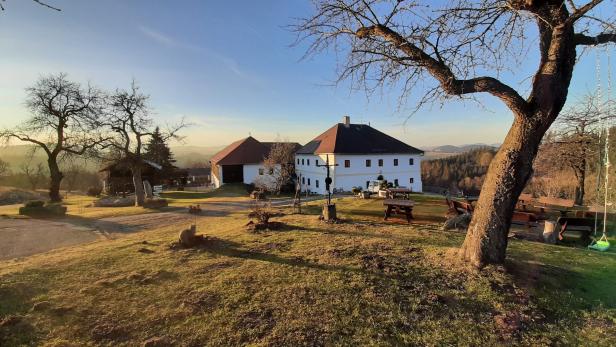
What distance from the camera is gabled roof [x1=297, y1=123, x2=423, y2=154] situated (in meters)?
35.5

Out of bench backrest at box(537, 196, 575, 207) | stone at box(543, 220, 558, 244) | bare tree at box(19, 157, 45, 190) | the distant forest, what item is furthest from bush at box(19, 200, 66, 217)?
the distant forest

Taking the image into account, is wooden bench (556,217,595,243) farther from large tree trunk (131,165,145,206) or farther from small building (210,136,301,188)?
small building (210,136,301,188)

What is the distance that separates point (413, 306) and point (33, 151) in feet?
97.0

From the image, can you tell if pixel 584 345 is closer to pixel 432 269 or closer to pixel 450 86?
pixel 432 269

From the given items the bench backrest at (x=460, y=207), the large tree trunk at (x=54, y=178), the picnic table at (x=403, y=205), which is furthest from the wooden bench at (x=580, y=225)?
the large tree trunk at (x=54, y=178)

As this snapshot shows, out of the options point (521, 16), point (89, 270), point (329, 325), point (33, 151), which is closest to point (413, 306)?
point (329, 325)

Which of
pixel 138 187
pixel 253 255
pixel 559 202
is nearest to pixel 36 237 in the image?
pixel 253 255

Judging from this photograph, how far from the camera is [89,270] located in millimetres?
6316

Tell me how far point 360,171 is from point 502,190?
30.5m

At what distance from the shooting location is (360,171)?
1414 inches

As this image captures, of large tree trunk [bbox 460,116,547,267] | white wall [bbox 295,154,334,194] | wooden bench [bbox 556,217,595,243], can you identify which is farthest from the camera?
white wall [bbox 295,154,334,194]

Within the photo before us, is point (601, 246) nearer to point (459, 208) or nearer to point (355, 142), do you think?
point (459, 208)

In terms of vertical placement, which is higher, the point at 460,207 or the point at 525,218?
the point at 460,207

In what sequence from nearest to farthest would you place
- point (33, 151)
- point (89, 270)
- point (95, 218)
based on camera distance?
1. point (89, 270)
2. point (95, 218)
3. point (33, 151)
